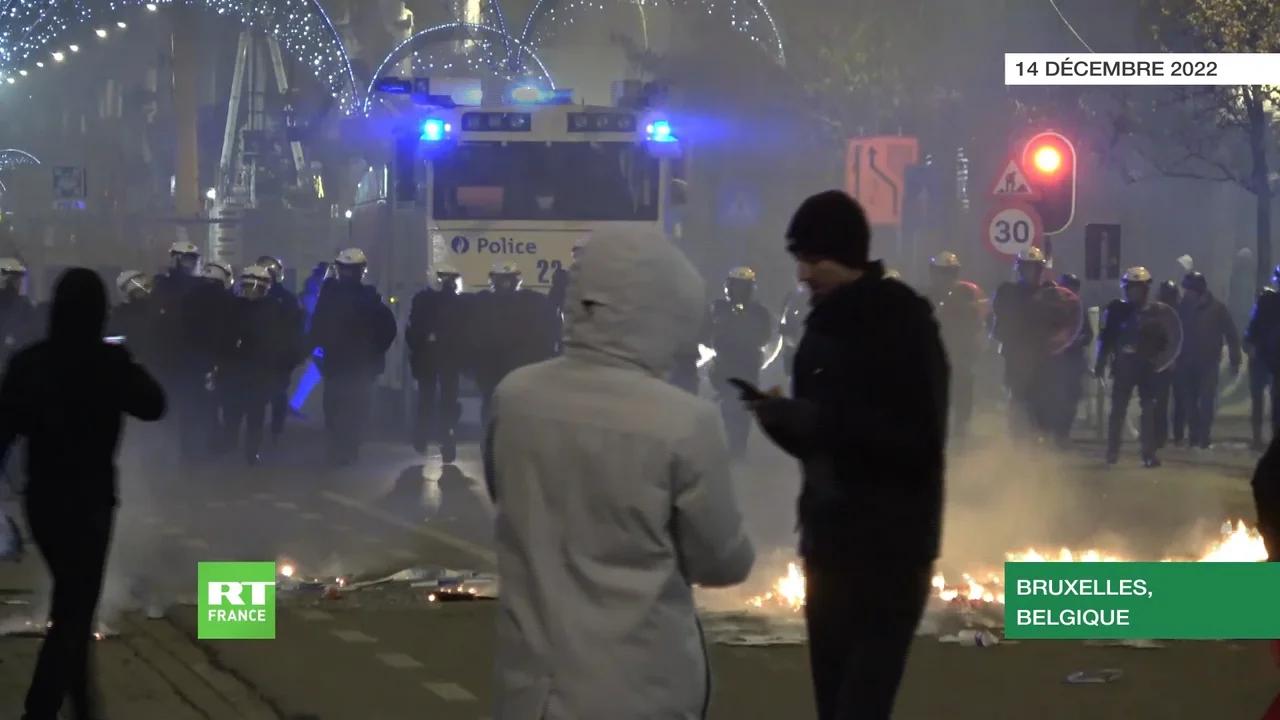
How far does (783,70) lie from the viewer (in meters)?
33.1

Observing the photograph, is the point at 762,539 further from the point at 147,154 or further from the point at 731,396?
the point at 147,154

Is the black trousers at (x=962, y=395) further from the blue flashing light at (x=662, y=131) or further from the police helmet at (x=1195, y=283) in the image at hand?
the blue flashing light at (x=662, y=131)

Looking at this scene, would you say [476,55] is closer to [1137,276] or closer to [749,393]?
[1137,276]

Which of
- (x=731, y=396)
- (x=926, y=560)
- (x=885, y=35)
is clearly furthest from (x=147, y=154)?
(x=926, y=560)

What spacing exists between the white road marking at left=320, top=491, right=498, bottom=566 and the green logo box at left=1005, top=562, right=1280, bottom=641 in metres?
3.38

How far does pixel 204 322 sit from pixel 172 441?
151 centimetres

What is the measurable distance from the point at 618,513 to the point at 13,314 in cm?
1514

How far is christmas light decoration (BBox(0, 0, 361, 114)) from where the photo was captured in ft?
110

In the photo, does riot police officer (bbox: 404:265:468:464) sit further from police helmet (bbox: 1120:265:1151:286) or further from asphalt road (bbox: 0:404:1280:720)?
police helmet (bbox: 1120:265:1151:286)

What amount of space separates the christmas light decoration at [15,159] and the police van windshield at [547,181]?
4440 cm

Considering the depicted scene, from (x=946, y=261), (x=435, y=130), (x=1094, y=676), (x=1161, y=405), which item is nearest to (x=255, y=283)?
(x=435, y=130)

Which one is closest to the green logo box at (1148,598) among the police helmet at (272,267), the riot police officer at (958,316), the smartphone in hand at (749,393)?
the smartphone in hand at (749,393)

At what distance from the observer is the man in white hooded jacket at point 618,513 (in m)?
3.63

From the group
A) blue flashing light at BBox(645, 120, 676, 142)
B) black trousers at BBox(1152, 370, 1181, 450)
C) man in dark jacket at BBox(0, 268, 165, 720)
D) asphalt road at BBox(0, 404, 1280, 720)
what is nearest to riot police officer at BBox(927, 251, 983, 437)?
asphalt road at BBox(0, 404, 1280, 720)
